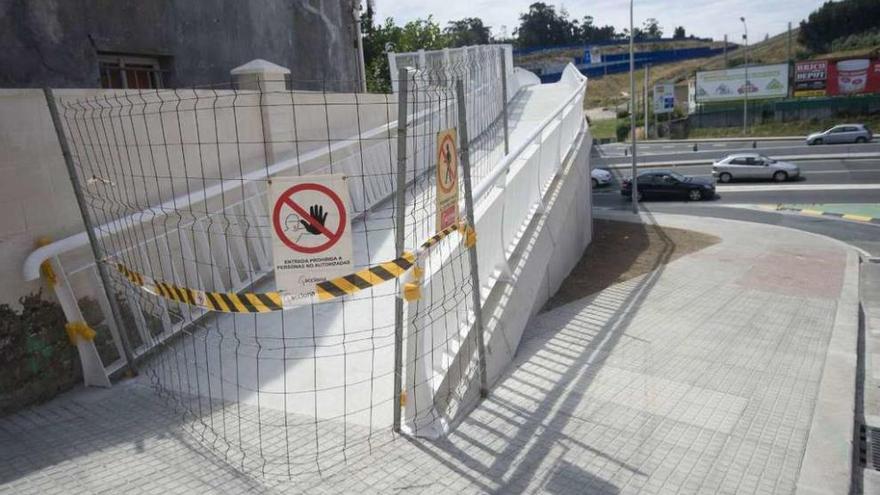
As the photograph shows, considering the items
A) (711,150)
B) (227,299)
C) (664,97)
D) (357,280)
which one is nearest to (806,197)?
(711,150)

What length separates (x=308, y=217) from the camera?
374cm

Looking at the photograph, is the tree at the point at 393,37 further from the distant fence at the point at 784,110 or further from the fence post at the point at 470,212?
the fence post at the point at 470,212

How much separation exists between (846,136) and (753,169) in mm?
14271

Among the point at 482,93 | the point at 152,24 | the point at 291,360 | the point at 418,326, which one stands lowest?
the point at 291,360

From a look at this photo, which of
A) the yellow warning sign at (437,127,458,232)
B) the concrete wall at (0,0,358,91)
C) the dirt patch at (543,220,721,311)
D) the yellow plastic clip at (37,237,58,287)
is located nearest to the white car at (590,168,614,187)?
the dirt patch at (543,220,721,311)

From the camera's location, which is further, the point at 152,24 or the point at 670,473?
the point at 152,24

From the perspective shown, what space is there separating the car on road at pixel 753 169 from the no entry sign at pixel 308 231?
28.0 m

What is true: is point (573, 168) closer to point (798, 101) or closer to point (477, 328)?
point (477, 328)

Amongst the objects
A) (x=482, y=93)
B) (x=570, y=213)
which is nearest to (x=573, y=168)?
(x=570, y=213)

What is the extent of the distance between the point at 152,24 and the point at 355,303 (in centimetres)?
782

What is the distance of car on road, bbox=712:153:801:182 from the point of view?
88.9 feet

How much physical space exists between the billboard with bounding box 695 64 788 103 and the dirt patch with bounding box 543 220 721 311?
39936mm

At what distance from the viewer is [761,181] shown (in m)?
27.8

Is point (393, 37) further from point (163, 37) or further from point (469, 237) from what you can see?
point (469, 237)
